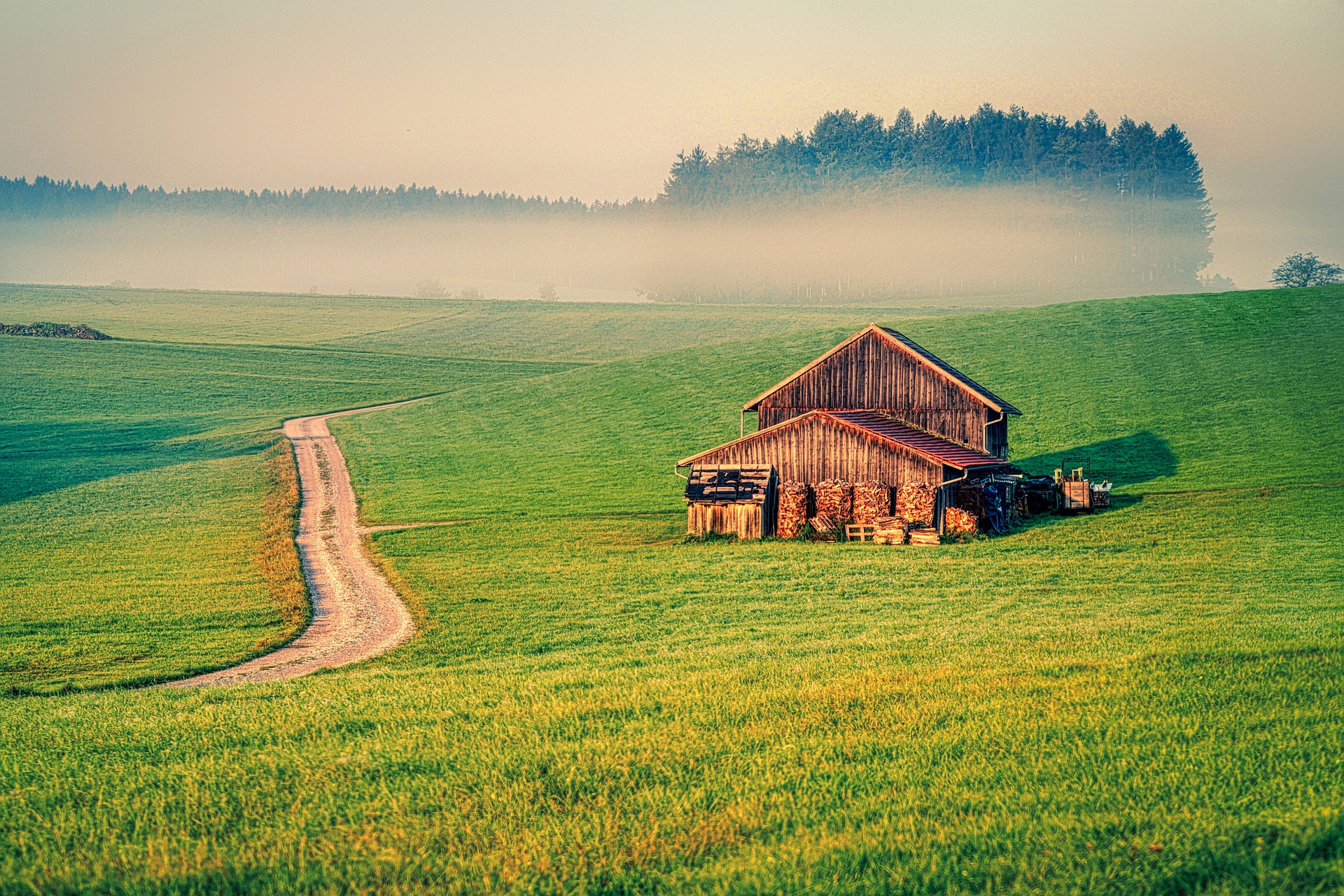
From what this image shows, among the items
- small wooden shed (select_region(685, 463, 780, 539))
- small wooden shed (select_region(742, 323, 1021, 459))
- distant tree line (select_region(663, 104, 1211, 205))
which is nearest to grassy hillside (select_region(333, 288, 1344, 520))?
small wooden shed (select_region(685, 463, 780, 539))

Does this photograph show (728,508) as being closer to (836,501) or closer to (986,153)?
(836,501)

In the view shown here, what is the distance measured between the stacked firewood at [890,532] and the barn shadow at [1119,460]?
663 inches

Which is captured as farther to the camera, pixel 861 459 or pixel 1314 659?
pixel 861 459

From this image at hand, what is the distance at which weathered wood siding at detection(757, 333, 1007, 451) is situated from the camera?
48094 millimetres

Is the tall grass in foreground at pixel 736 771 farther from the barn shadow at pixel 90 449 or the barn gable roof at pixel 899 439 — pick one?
the barn shadow at pixel 90 449

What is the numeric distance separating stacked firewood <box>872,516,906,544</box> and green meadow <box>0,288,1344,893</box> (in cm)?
170

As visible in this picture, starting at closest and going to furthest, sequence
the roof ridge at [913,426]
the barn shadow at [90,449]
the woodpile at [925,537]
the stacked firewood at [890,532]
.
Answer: the woodpile at [925,537] < the stacked firewood at [890,532] < the roof ridge at [913,426] < the barn shadow at [90,449]

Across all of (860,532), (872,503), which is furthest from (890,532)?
(872,503)

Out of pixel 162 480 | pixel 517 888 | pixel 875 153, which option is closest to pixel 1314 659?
pixel 517 888

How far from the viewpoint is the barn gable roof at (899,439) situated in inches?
1656

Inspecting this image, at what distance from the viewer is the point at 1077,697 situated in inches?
448

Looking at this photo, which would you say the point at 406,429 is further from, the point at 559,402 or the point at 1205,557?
the point at 1205,557

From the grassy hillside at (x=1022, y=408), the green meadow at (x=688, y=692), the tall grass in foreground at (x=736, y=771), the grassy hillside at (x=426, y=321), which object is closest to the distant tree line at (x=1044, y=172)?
the grassy hillside at (x=426, y=321)

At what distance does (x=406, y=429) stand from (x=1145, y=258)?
170 meters
